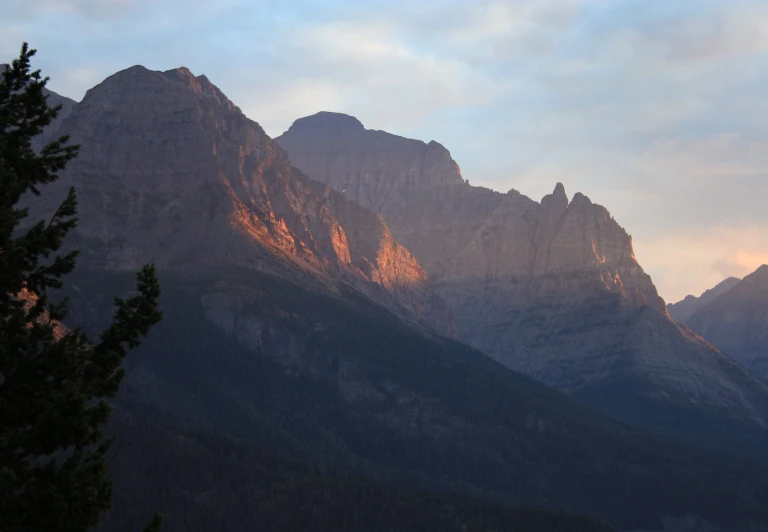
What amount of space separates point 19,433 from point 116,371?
437 centimetres

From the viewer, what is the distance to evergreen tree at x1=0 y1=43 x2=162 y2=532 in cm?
3434

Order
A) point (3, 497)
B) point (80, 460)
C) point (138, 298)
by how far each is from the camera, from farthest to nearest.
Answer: point (138, 298), point (80, 460), point (3, 497)

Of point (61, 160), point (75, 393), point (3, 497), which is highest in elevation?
point (61, 160)

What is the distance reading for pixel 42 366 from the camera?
36.4 meters

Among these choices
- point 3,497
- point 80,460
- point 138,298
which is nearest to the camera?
point 3,497

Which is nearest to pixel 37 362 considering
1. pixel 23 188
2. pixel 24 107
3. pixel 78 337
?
pixel 78 337

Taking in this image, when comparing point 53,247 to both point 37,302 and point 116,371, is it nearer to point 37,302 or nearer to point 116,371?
point 37,302

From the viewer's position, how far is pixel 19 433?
34.8 m

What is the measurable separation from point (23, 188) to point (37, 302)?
3.45 m

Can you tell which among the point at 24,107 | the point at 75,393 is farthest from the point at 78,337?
the point at 24,107

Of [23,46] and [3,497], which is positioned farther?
[23,46]

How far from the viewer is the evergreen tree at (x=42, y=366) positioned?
3434 centimetres

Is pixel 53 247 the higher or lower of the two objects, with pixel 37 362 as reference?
higher

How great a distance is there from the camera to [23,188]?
124ft
